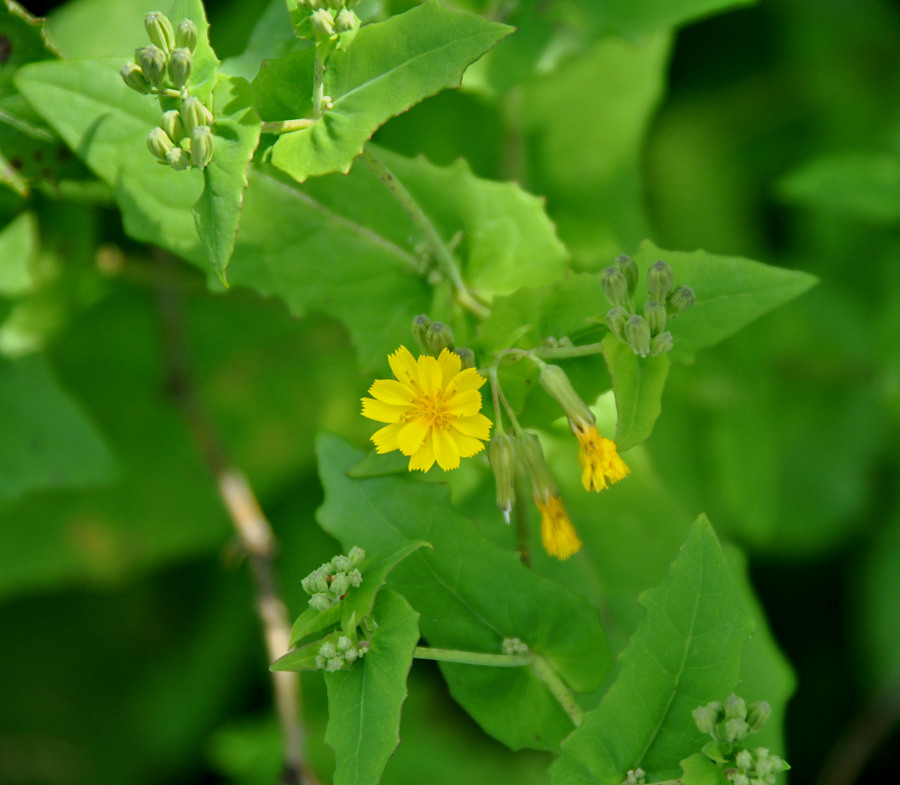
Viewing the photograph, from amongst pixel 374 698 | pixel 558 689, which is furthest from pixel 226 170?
pixel 558 689

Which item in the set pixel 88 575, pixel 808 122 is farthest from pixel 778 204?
pixel 88 575

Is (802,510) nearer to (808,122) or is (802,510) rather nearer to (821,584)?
(821,584)

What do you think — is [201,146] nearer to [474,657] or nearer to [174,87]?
[174,87]

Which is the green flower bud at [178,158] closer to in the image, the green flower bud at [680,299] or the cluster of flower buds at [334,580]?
the cluster of flower buds at [334,580]

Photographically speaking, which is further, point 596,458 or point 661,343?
point 596,458

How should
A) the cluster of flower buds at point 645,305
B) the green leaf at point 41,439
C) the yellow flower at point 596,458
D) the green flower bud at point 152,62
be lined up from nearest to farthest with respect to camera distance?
the green flower bud at point 152,62
the cluster of flower buds at point 645,305
the yellow flower at point 596,458
the green leaf at point 41,439

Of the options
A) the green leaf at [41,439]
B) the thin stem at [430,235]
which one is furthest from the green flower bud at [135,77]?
the green leaf at [41,439]
